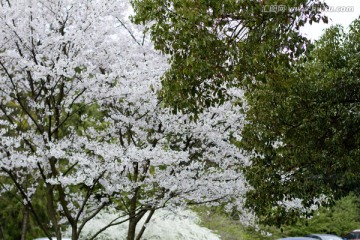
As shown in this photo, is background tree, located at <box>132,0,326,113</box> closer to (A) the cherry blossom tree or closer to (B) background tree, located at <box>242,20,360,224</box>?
(A) the cherry blossom tree

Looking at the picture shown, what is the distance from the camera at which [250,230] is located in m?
23.2

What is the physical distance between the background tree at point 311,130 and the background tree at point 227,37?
292cm

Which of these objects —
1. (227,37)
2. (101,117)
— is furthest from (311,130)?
(101,117)

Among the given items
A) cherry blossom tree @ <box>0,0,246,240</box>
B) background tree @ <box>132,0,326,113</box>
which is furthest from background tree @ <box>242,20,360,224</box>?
background tree @ <box>132,0,326,113</box>

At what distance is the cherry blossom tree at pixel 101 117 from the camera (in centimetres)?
979

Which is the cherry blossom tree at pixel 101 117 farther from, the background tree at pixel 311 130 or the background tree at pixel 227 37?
the background tree at pixel 227 37

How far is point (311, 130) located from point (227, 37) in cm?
417

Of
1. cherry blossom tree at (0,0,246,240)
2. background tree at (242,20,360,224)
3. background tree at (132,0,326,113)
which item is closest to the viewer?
background tree at (132,0,326,113)

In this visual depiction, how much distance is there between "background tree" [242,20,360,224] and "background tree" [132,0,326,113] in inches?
115

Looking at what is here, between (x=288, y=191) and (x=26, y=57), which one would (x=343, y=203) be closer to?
(x=288, y=191)

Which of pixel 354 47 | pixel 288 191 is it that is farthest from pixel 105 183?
pixel 354 47

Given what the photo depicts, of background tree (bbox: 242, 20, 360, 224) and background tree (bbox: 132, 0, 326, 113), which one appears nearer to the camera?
background tree (bbox: 132, 0, 326, 113)

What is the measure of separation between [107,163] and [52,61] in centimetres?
227

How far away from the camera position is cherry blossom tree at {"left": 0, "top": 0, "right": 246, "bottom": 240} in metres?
9.79
